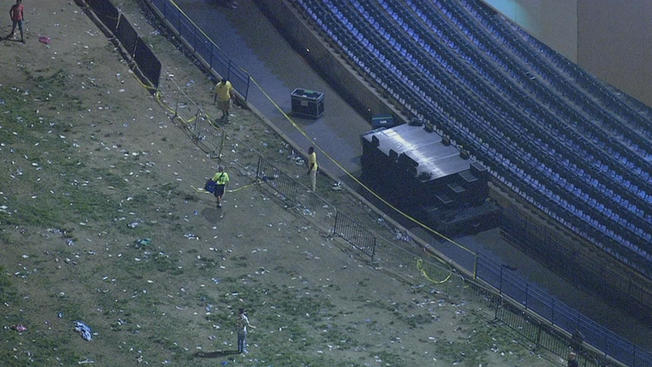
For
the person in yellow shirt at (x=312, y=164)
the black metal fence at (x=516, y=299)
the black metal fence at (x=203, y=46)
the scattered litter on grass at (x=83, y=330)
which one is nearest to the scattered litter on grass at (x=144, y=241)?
the scattered litter on grass at (x=83, y=330)

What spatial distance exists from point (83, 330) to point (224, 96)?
44.3ft

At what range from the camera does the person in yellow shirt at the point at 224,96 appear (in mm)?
42531

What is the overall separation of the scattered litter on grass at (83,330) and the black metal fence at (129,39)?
1365cm

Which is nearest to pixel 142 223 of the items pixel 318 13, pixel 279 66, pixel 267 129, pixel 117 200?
pixel 117 200

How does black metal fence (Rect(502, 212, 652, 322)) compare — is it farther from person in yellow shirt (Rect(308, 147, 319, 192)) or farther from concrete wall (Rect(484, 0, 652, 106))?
person in yellow shirt (Rect(308, 147, 319, 192))

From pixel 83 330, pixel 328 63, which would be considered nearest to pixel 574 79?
pixel 328 63

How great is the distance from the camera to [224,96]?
42.6m

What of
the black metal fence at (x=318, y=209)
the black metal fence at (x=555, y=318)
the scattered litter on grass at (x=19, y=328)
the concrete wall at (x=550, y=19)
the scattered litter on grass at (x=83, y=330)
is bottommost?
the black metal fence at (x=555, y=318)

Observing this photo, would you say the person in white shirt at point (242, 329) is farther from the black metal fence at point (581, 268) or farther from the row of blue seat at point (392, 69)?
the row of blue seat at point (392, 69)

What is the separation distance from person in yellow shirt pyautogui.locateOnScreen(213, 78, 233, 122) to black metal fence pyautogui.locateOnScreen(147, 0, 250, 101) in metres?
1.63

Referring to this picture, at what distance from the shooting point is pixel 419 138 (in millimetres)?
42562

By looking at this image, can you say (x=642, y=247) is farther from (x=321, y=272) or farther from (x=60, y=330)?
(x=60, y=330)

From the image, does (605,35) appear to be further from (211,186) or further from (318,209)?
(211,186)

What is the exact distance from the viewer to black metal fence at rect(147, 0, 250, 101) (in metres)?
45.7
